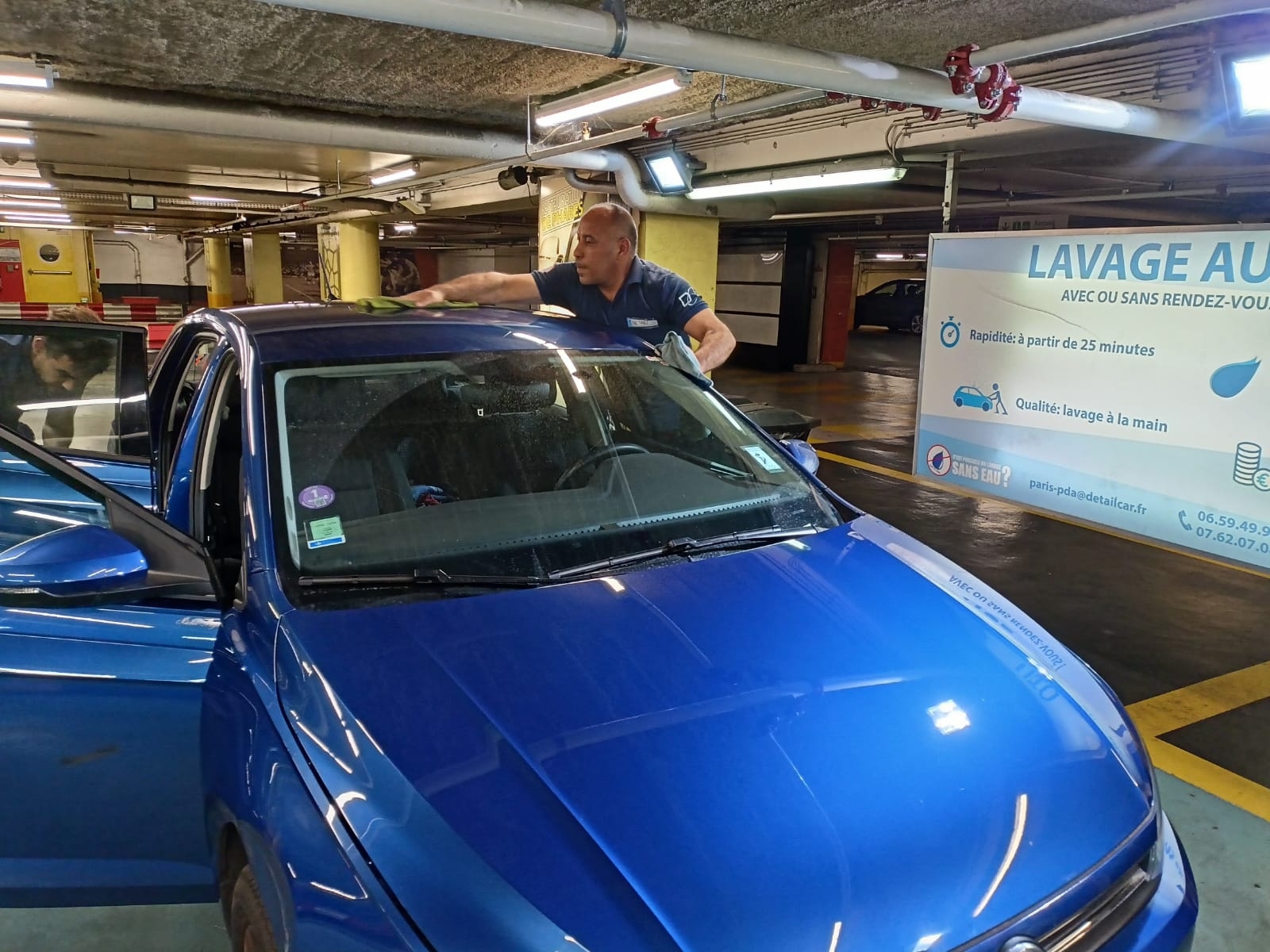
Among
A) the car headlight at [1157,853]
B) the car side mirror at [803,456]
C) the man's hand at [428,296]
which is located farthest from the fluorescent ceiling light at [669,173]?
the car headlight at [1157,853]

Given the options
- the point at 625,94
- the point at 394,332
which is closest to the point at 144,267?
the point at 625,94

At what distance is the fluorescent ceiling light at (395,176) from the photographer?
9.33 meters

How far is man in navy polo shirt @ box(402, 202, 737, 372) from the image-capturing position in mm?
3898

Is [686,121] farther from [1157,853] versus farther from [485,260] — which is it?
[485,260]

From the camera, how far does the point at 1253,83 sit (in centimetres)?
440

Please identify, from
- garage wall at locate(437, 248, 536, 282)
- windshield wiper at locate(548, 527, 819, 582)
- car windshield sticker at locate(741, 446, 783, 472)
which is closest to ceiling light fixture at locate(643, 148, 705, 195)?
car windshield sticker at locate(741, 446, 783, 472)

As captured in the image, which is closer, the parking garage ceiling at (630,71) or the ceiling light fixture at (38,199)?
the parking garage ceiling at (630,71)

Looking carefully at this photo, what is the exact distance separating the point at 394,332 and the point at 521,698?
127cm

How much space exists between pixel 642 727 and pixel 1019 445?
5.53m

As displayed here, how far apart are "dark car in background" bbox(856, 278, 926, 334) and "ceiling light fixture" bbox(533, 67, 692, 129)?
21679 mm

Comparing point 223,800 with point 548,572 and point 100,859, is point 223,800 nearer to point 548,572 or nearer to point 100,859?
point 100,859

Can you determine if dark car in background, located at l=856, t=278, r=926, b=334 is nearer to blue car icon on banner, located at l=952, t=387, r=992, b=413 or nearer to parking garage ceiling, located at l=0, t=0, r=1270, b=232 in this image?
parking garage ceiling, located at l=0, t=0, r=1270, b=232

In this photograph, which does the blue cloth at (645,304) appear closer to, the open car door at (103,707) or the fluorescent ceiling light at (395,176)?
the open car door at (103,707)

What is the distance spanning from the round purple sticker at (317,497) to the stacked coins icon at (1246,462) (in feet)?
16.3
